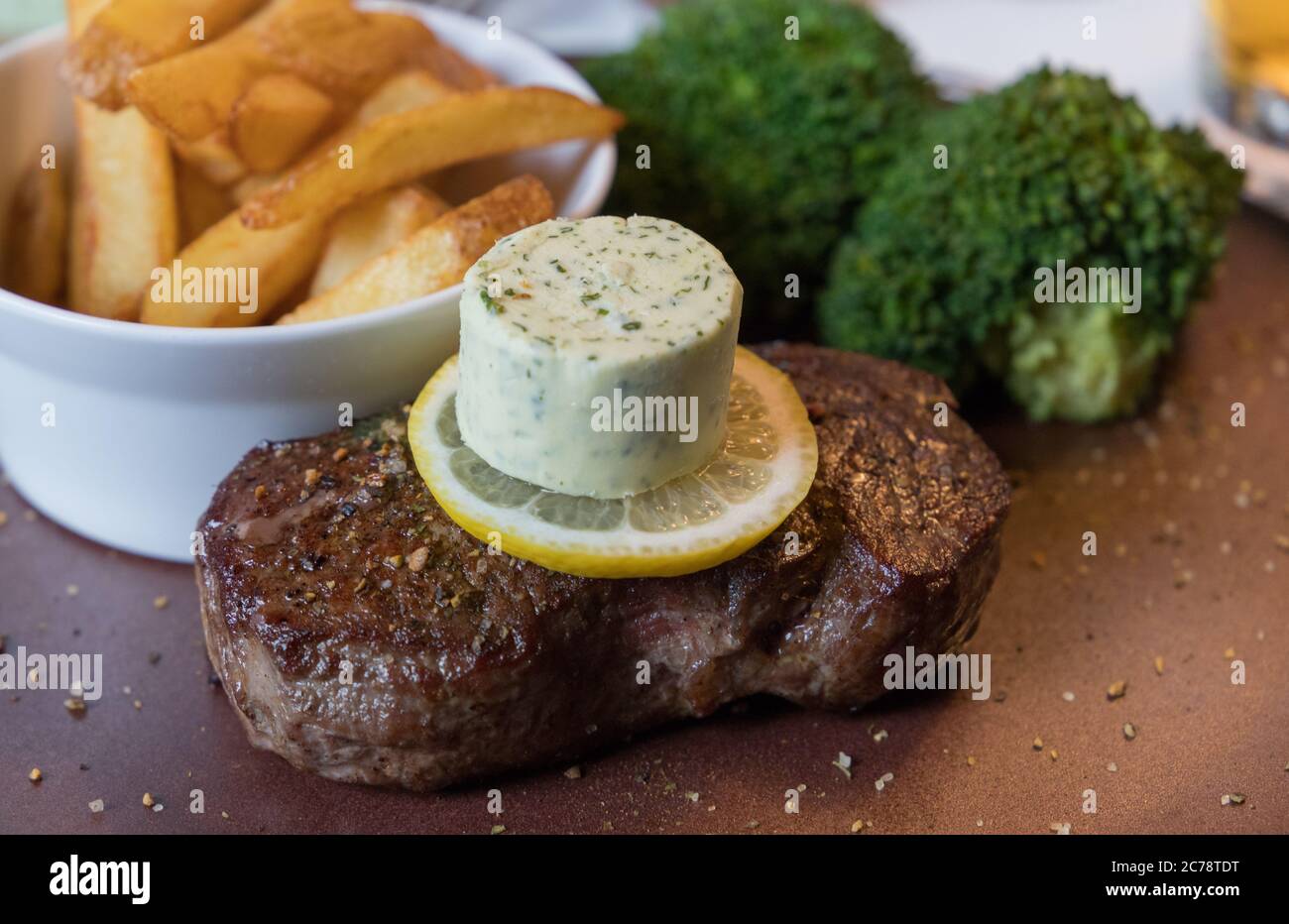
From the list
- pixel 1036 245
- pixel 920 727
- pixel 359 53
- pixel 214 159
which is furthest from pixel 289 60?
pixel 920 727

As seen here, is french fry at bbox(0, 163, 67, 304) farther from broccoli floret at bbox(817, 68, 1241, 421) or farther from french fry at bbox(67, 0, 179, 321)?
broccoli floret at bbox(817, 68, 1241, 421)

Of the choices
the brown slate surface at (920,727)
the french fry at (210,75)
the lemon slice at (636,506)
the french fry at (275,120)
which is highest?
the french fry at (210,75)

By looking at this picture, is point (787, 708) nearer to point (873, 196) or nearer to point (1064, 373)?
point (1064, 373)

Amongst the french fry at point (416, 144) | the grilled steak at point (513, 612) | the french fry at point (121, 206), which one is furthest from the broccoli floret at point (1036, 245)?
the french fry at point (121, 206)

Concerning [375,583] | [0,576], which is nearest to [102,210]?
[0,576]
